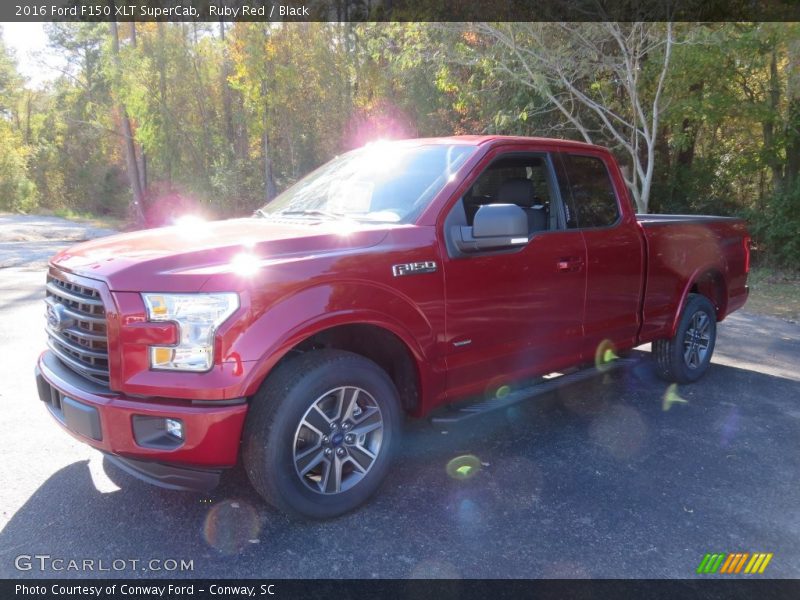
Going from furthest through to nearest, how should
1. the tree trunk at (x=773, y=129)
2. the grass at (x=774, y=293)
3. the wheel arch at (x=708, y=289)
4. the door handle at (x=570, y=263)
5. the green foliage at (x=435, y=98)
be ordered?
the tree trunk at (x=773, y=129)
the green foliage at (x=435, y=98)
the grass at (x=774, y=293)
the wheel arch at (x=708, y=289)
the door handle at (x=570, y=263)

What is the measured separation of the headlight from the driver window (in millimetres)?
2153

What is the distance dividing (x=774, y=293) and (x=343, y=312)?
35.7 ft

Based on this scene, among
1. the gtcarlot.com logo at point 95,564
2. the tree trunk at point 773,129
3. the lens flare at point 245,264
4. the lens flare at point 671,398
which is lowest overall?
the lens flare at point 671,398

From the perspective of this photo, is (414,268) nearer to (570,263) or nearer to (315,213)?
(315,213)

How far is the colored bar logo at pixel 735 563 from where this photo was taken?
2791 mm

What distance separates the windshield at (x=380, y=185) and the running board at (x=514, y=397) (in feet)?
3.92

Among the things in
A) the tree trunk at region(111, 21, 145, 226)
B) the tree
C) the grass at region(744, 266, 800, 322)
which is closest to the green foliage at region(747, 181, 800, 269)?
the grass at region(744, 266, 800, 322)

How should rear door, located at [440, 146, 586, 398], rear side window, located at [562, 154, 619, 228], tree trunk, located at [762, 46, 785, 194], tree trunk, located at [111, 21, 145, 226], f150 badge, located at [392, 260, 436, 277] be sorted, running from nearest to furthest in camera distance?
f150 badge, located at [392, 260, 436, 277] → rear door, located at [440, 146, 586, 398] → rear side window, located at [562, 154, 619, 228] → tree trunk, located at [762, 46, 785, 194] → tree trunk, located at [111, 21, 145, 226]

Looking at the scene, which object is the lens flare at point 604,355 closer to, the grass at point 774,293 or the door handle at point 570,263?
the door handle at point 570,263

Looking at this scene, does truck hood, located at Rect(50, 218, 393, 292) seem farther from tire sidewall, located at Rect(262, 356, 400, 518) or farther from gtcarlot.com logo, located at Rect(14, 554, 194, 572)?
gtcarlot.com logo, located at Rect(14, 554, 194, 572)

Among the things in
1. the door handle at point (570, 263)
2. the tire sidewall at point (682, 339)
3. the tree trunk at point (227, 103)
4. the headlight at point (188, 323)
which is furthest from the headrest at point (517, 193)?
the tree trunk at point (227, 103)

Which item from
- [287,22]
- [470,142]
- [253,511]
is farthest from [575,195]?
[287,22]

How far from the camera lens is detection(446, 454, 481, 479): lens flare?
12.0 feet

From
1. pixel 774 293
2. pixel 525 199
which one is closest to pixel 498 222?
pixel 525 199
